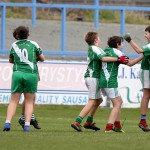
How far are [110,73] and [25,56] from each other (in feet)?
5.03

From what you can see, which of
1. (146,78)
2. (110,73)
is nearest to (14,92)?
(110,73)

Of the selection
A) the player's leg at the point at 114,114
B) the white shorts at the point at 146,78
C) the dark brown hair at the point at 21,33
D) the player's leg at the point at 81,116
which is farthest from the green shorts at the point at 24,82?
the white shorts at the point at 146,78

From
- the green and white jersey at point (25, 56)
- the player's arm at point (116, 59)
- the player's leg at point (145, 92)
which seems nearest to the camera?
the green and white jersey at point (25, 56)

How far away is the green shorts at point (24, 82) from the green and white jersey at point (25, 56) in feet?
0.26

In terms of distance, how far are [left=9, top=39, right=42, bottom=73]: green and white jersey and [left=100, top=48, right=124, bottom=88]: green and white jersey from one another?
1229 mm

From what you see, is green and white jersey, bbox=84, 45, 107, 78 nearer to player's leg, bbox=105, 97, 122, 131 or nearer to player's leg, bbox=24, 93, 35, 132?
player's leg, bbox=105, 97, 122, 131

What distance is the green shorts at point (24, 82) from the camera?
49.2ft

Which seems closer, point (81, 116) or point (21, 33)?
point (21, 33)

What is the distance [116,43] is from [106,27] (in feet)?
50.8

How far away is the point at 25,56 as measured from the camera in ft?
49.4

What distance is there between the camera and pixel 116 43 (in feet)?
50.8

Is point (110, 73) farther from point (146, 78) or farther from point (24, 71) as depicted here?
point (24, 71)

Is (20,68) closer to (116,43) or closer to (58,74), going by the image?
(116,43)

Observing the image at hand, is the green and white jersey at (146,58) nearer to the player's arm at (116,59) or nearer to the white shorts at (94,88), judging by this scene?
the player's arm at (116,59)
